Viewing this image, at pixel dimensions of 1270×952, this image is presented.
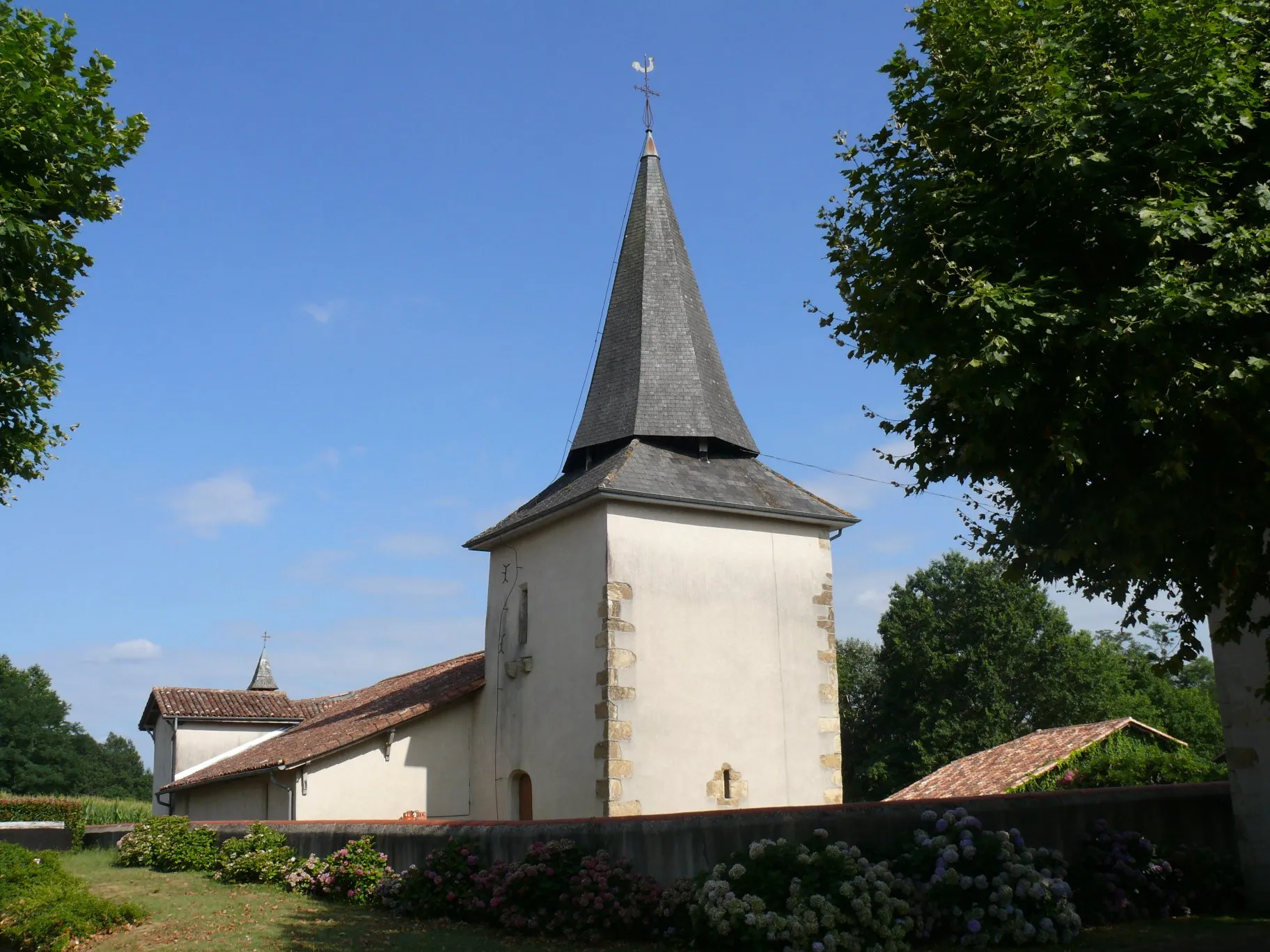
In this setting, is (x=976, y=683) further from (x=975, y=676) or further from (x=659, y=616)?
(x=659, y=616)

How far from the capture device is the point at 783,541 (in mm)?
18812

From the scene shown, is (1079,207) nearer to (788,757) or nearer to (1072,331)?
(1072,331)

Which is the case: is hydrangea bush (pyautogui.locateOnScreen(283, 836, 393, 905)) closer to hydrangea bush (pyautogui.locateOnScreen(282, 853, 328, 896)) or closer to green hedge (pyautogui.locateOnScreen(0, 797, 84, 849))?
hydrangea bush (pyautogui.locateOnScreen(282, 853, 328, 896))

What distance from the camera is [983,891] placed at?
8.27m

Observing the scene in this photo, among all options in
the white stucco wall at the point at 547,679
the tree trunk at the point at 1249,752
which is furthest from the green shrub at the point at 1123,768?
the tree trunk at the point at 1249,752

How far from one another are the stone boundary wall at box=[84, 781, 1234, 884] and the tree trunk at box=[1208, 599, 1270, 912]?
17.9 inches

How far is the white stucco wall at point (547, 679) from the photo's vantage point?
16984 millimetres

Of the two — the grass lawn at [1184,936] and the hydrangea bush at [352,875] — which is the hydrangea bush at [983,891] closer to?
the grass lawn at [1184,936]

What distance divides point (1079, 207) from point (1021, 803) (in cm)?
519

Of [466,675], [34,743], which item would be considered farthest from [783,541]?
[34,743]

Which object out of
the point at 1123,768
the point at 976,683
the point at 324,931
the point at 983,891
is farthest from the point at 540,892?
the point at 976,683

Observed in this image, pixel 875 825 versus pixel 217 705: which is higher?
pixel 217 705

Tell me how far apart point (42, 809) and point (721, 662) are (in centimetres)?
1952

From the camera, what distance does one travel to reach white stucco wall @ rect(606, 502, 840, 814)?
54.3 feet
